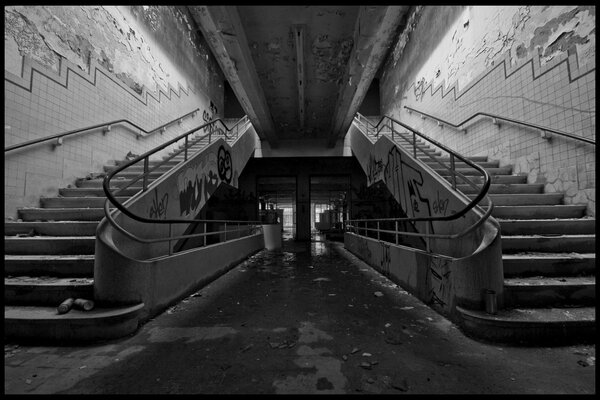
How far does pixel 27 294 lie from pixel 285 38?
5381 millimetres

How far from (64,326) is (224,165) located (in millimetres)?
5713

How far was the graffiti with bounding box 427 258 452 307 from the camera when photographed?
3032 millimetres

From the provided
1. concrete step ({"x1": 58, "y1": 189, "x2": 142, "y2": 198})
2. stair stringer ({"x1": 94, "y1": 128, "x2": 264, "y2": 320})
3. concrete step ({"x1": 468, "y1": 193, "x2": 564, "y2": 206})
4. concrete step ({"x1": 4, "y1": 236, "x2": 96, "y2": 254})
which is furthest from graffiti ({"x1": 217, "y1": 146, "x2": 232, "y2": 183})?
concrete step ({"x1": 468, "y1": 193, "x2": 564, "y2": 206})

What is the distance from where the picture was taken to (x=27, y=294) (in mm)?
2775

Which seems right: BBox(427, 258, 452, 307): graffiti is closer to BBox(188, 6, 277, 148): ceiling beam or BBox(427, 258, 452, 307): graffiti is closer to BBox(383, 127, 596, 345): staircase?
BBox(383, 127, 596, 345): staircase

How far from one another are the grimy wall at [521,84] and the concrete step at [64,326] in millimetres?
6244

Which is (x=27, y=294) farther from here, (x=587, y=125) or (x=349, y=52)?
(x=587, y=125)

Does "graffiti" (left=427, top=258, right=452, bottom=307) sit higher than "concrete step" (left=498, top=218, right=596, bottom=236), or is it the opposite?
"concrete step" (left=498, top=218, right=596, bottom=236)

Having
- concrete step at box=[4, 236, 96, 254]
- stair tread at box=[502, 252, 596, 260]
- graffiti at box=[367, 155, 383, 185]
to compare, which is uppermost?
graffiti at box=[367, 155, 383, 185]

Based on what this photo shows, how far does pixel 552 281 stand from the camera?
2.84m

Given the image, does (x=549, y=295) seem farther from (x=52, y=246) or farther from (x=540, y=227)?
(x=52, y=246)

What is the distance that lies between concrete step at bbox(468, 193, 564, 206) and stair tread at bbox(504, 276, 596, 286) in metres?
1.57

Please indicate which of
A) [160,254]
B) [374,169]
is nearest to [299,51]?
[374,169]

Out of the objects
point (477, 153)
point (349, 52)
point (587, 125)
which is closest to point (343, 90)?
point (349, 52)
